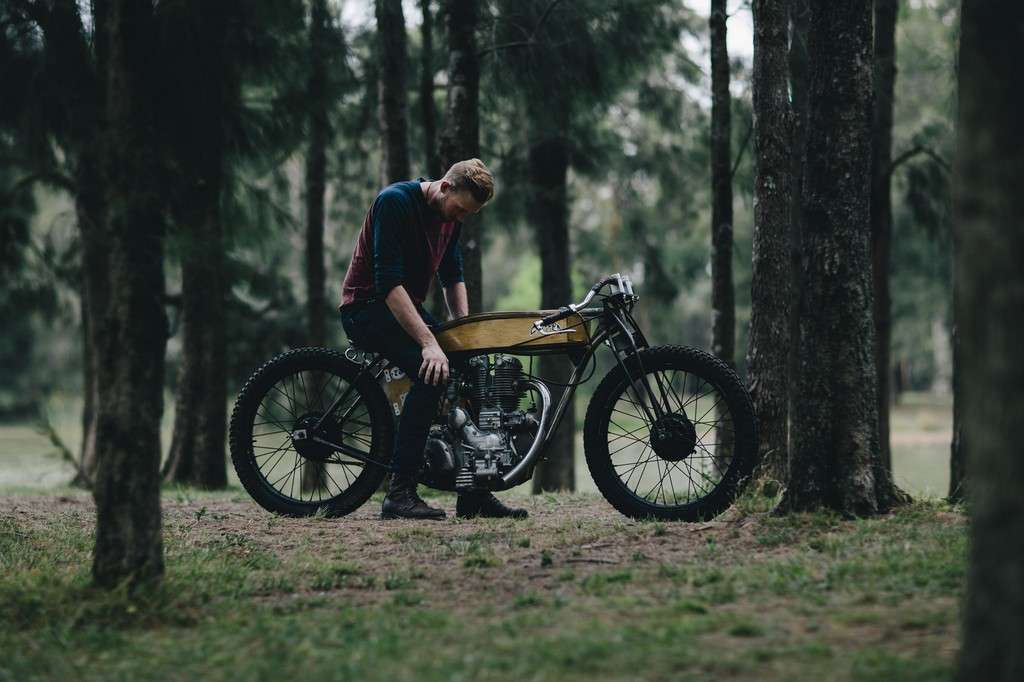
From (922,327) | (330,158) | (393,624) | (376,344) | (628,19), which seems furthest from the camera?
(922,327)

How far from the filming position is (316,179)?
13.2 m

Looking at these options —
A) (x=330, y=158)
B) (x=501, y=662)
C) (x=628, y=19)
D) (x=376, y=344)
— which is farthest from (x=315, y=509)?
(x=330, y=158)

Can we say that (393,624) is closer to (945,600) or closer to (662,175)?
(945,600)

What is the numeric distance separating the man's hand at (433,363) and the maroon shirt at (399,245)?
0.39 meters

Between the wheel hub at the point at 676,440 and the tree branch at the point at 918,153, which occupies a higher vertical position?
the tree branch at the point at 918,153

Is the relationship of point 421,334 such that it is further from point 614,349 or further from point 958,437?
point 958,437

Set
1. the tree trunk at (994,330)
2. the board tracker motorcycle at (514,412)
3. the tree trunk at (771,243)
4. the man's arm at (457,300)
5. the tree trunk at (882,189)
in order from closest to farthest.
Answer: the tree trunk at (994,330) < the board tracker motorcycle at (514,412) < the man's arm at (457,300) < the tree trunk at (771,243) < the tree trunk at (882,189)

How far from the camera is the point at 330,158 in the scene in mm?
16281

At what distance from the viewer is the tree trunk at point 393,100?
10.1 meters

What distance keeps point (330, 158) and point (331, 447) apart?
436 inches

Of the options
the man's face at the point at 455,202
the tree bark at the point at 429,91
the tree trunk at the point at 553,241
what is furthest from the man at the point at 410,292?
the tree trunk at the point at 553,241

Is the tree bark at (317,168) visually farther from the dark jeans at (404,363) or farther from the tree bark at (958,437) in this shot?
the tree bark at (958,437)

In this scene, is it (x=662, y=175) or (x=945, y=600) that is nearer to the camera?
(x=945, y=600)

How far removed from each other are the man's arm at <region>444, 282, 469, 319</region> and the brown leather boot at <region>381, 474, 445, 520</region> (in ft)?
3.30
